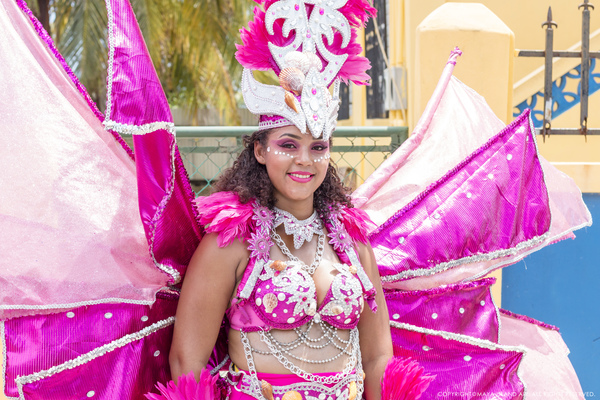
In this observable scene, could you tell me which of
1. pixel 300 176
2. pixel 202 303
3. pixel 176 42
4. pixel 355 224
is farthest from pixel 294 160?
pixel 176 42

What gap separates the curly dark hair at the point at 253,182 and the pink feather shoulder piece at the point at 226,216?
0.14 ft

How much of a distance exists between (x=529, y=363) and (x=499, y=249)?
64 cm

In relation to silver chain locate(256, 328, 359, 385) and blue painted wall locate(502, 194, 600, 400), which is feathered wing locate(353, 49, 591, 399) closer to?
silver chain locate(256, 328, 359, 385)

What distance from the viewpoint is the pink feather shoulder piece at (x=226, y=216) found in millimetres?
2166

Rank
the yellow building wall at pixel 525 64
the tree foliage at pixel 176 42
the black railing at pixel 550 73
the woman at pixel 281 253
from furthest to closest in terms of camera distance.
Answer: the tree foliage at pixel 176 42
the black railing at pixel 550 73
the yellow building wall at pixel 525 64
the woman at pixel 281 253

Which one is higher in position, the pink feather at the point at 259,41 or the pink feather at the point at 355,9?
the pink feather at the point at 355,9

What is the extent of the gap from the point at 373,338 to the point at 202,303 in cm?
72

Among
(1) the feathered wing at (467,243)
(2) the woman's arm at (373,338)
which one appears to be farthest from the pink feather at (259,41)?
(1) the feathered wing at (467,243)

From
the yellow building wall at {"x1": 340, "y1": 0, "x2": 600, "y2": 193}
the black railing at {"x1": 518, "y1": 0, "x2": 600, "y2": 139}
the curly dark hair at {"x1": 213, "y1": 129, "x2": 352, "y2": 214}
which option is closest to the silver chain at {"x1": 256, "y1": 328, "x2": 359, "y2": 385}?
the curly dark hair at {"x1": 213, "y1": 129, "x2": 352, "y2": 214}

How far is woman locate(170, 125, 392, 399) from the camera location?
2.17m

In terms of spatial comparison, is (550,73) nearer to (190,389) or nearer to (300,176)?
(300,176)

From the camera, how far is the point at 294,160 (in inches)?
87.0

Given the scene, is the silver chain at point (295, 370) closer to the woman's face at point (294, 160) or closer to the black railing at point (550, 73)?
the woman's face at point (294, 160)

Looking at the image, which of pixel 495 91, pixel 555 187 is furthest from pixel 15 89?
pixel 495 91
